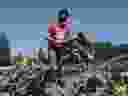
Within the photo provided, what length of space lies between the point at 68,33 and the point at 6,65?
25 centimetres

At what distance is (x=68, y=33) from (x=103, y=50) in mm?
138

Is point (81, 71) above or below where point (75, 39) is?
below

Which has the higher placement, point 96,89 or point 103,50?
point 103,50

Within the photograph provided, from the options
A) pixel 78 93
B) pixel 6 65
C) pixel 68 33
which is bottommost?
pixel 78 93

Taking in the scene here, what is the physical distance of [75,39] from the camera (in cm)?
79

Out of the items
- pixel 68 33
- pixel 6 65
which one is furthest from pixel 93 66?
pixel 6 65

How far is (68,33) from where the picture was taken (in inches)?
31.7

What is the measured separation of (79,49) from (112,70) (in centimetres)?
14

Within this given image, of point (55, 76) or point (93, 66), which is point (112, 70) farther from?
point (55, 76)

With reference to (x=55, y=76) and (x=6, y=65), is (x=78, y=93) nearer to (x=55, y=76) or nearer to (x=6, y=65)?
(x=55, y=76)

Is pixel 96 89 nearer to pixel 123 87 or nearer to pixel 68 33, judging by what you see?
pixel 123 87

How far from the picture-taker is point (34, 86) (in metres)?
0.80

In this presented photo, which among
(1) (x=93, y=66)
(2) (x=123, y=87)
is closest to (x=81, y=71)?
(1) (x=93, y=66)

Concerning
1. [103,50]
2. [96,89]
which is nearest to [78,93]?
[96,89]
